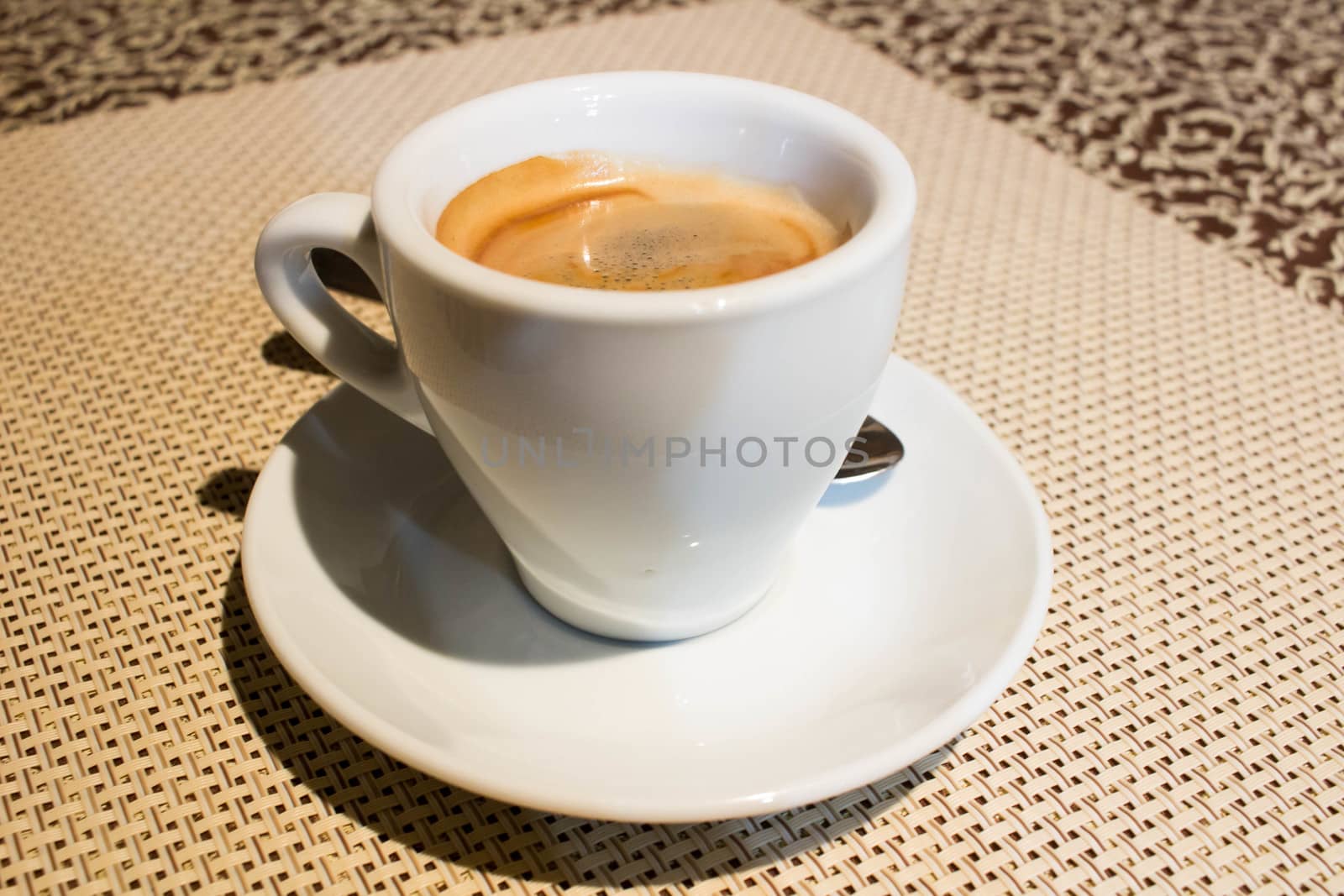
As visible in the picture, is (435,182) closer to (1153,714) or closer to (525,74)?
(1153,714)

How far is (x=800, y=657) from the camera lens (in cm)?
57

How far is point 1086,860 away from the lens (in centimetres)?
48

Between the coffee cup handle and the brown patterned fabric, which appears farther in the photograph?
the brown patterned fabric

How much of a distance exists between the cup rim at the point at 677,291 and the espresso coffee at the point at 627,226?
0.13ft

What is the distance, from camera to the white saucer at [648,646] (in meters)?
0.46

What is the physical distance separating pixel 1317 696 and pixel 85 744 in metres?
0.60

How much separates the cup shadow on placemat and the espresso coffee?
0.25m

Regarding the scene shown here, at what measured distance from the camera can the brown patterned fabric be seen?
104 cm

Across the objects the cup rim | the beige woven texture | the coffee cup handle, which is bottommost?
the beige woven texture

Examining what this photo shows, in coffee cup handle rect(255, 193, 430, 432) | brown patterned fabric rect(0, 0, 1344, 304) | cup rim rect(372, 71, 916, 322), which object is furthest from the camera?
brown patterned fabric rect(0, 0, 1344, 304)

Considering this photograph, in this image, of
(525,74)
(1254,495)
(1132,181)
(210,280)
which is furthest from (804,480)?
(525,74)

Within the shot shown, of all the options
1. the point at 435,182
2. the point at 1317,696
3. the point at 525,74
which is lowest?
the point at 1317,696

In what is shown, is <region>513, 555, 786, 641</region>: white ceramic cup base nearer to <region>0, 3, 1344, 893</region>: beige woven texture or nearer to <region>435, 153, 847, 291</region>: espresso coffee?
<region>0, 3, 1344, 893</region>: beige woven texture

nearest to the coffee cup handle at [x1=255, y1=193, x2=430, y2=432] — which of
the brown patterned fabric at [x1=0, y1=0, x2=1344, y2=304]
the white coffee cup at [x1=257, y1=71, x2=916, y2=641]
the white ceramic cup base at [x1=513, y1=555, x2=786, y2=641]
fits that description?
the white coffee cup at [x1=257, y1=71, x2=916, y2=641]
